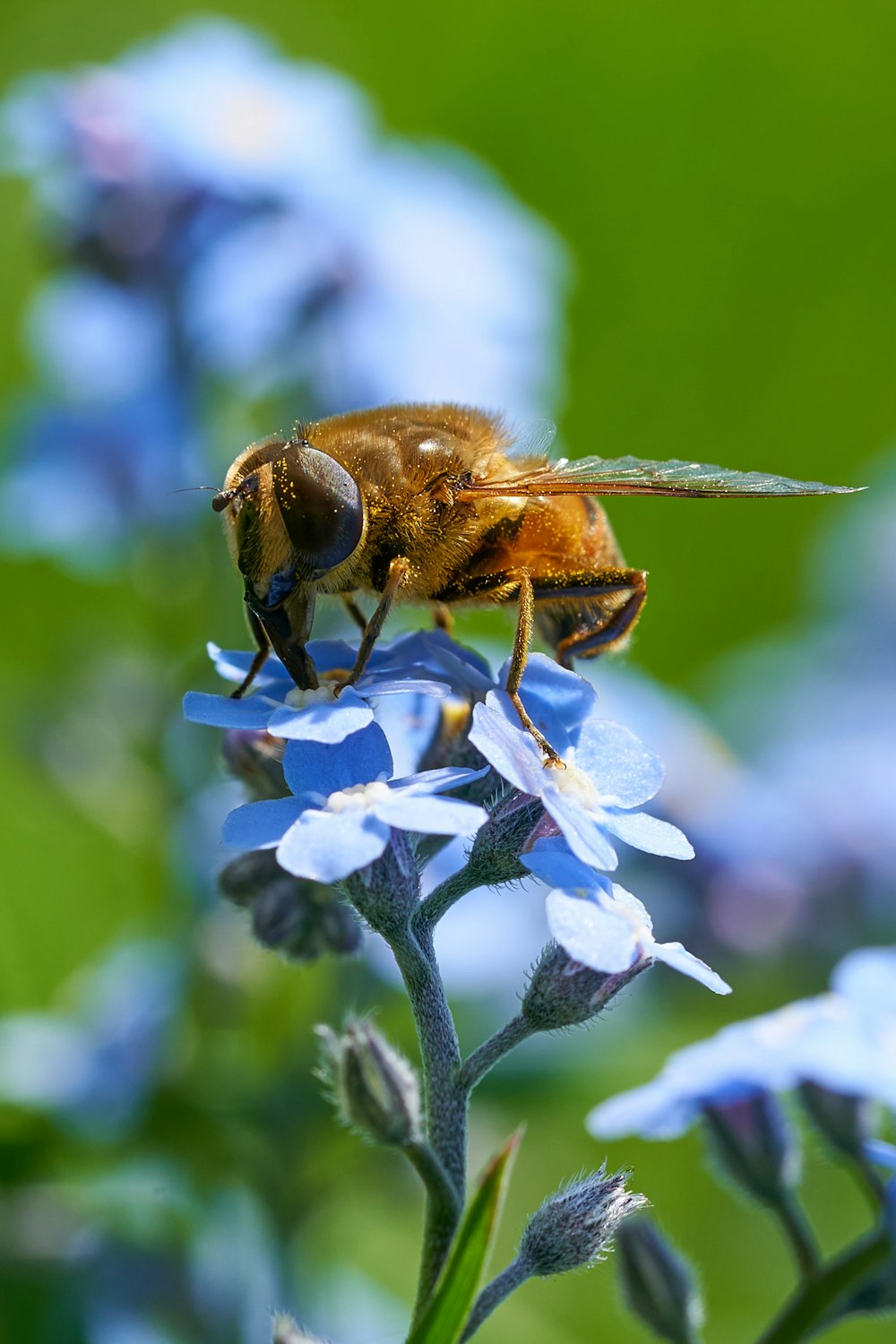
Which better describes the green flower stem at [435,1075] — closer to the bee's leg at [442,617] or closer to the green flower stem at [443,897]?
the green flower stem at [443,897]

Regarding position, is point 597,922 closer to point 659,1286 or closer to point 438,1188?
point 438,1188

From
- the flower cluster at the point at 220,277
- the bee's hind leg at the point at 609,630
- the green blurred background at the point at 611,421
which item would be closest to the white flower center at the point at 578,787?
the bee's hind leg at the point at 609,630

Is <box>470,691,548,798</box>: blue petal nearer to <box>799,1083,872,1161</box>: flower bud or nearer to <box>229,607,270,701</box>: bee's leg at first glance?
<box>229,607,270,701</box>: bee's leg

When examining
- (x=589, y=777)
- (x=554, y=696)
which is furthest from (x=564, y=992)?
(x=554, y=696)

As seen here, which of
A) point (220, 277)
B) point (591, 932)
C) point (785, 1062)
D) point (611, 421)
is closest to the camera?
point (591, 932)

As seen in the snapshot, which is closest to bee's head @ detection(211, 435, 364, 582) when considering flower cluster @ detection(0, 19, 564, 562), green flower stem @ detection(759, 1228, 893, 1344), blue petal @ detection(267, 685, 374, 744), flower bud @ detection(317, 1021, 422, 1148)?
blue petal @ detection(267, 685, 374, 744)

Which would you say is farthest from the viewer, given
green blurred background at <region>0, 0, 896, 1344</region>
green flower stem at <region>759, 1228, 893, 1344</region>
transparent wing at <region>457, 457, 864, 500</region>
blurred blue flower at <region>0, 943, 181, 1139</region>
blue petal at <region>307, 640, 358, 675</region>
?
green blurred background at <region>0, 0, 896, 1344</region>
